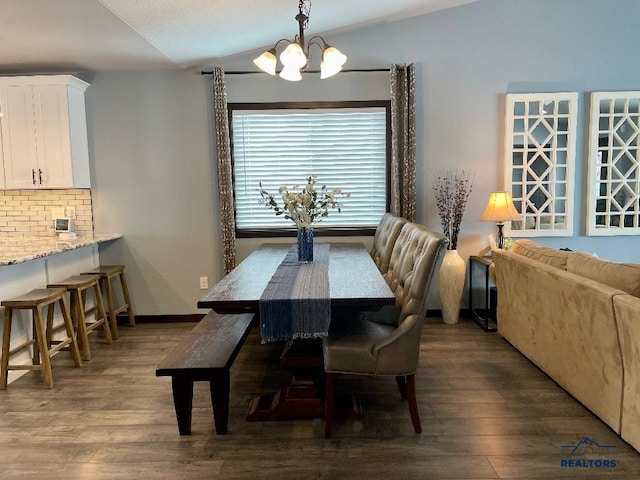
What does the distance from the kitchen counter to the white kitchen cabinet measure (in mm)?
484

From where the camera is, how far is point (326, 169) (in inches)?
177

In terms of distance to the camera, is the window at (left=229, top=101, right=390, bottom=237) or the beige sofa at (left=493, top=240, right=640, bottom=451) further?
the window at (left=229, top=101, right=390, bottom=237)

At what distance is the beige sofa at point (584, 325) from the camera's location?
222 cm

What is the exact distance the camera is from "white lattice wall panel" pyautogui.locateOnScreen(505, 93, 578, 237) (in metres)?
4.32

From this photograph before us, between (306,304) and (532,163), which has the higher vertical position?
(532,163)

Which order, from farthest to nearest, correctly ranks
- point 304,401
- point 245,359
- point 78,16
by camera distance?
1. point 245,359
2. point 78,16
3. point 304,401

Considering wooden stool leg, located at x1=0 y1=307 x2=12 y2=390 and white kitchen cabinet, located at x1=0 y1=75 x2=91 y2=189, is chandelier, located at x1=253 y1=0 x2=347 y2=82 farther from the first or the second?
wooden stool leg, located at x1=0 y1=307 x2=12 y2=390

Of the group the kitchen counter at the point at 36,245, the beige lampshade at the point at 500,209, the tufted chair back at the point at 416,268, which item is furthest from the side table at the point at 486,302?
the kitchen counter at the point at 36,245

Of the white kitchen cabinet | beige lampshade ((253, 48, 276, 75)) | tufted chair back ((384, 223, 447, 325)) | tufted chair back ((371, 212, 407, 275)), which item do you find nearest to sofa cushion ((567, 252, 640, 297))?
tufted chair back ((384, 223, 447, 325))

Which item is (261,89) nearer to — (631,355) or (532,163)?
(532,163)

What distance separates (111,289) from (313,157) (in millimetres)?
2316

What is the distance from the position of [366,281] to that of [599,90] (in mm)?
3376

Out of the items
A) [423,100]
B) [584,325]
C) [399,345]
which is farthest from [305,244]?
[423,100]

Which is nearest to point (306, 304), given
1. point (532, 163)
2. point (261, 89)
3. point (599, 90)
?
point (261, 89)
